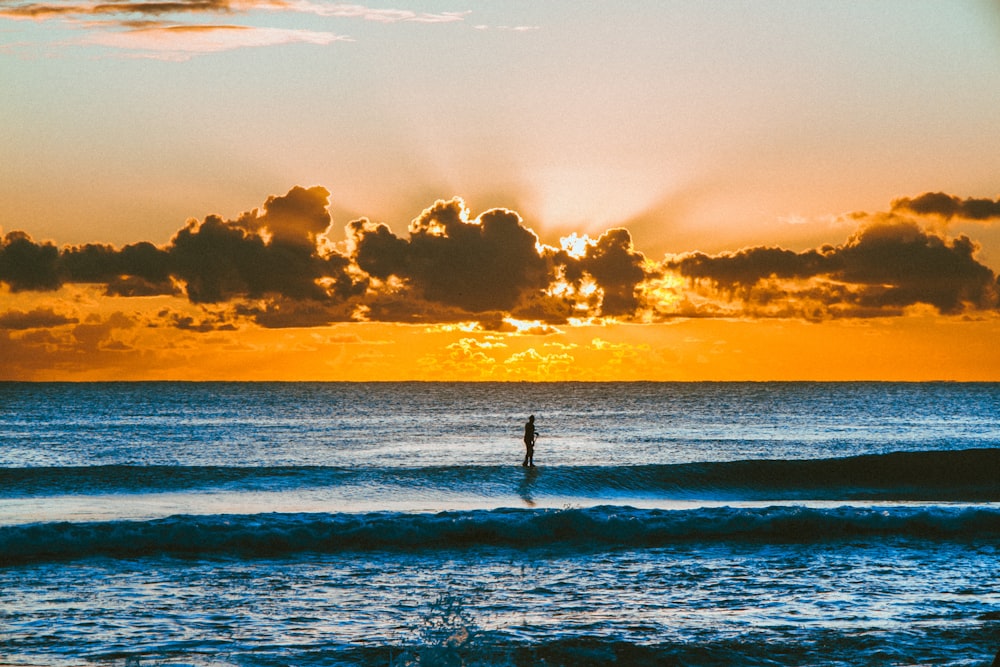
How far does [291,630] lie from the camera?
14047 millimetres

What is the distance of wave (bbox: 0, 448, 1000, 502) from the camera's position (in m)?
33.9

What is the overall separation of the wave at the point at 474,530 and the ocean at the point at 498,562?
3.2 inches

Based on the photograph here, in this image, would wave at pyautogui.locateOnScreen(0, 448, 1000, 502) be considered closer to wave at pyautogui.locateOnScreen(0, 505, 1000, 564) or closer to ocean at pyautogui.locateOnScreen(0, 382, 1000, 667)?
ocean at pyautogui.locateOnScreen(0, 382, 1000, 667)

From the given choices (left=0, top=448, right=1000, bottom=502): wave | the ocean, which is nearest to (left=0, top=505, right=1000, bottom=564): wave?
the ocean

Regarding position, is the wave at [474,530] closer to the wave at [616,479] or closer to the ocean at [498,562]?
the ocean at [498,562]

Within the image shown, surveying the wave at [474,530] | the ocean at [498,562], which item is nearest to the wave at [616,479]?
the ocean at [498,562]

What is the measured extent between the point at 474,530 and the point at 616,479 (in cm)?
1404

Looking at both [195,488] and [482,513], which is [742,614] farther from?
[195,488]

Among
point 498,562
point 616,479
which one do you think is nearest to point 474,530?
point 498,562

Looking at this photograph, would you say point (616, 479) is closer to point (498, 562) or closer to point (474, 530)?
point (474, 530)

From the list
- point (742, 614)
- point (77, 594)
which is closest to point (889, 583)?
→ point (742, 614)

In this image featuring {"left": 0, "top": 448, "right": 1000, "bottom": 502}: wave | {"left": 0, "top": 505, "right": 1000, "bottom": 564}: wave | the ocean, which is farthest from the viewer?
{"left": 0, "top": 448, "right": 1000, "bottom": 502}: wave

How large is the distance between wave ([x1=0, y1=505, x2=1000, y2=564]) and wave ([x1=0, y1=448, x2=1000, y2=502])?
7.87 metres

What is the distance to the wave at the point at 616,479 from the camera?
3394cm
